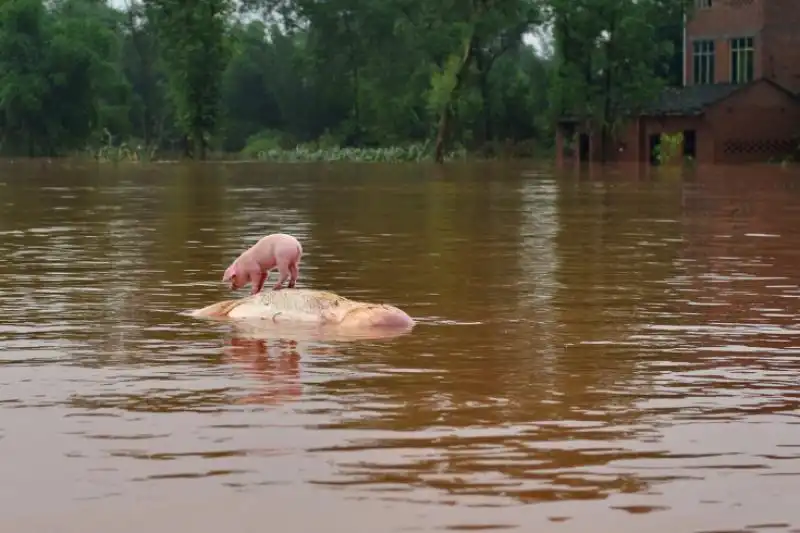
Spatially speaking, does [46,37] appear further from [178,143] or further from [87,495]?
[87,495]

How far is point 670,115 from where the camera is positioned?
82688 millimetres

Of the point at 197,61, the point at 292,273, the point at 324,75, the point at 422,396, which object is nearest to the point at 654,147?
the point at 197,61

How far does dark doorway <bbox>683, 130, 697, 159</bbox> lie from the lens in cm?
Answer: 8594

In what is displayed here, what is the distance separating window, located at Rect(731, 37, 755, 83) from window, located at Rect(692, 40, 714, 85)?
73.7 inches

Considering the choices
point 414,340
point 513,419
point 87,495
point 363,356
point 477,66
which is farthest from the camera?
point 477,66

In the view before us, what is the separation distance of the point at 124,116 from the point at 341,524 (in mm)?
122605

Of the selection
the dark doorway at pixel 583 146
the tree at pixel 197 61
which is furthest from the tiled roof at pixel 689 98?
the tree at pixel 197 61

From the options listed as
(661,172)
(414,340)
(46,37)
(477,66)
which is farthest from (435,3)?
(414,340)

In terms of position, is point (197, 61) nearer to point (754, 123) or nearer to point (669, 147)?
point (669, 147)

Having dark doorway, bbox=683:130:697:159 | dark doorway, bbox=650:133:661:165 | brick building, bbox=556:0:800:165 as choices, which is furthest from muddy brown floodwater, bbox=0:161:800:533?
dark doorway, bbox=683:130:697:159

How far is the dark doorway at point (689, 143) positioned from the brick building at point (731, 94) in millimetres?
50

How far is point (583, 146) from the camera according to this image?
91312mm

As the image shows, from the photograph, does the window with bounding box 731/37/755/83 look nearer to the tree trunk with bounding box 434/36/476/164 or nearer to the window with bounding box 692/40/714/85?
the window with bounding box 692/40/714/85

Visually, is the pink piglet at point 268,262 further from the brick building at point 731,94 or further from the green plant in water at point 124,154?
the green plant in water at point 124,154
